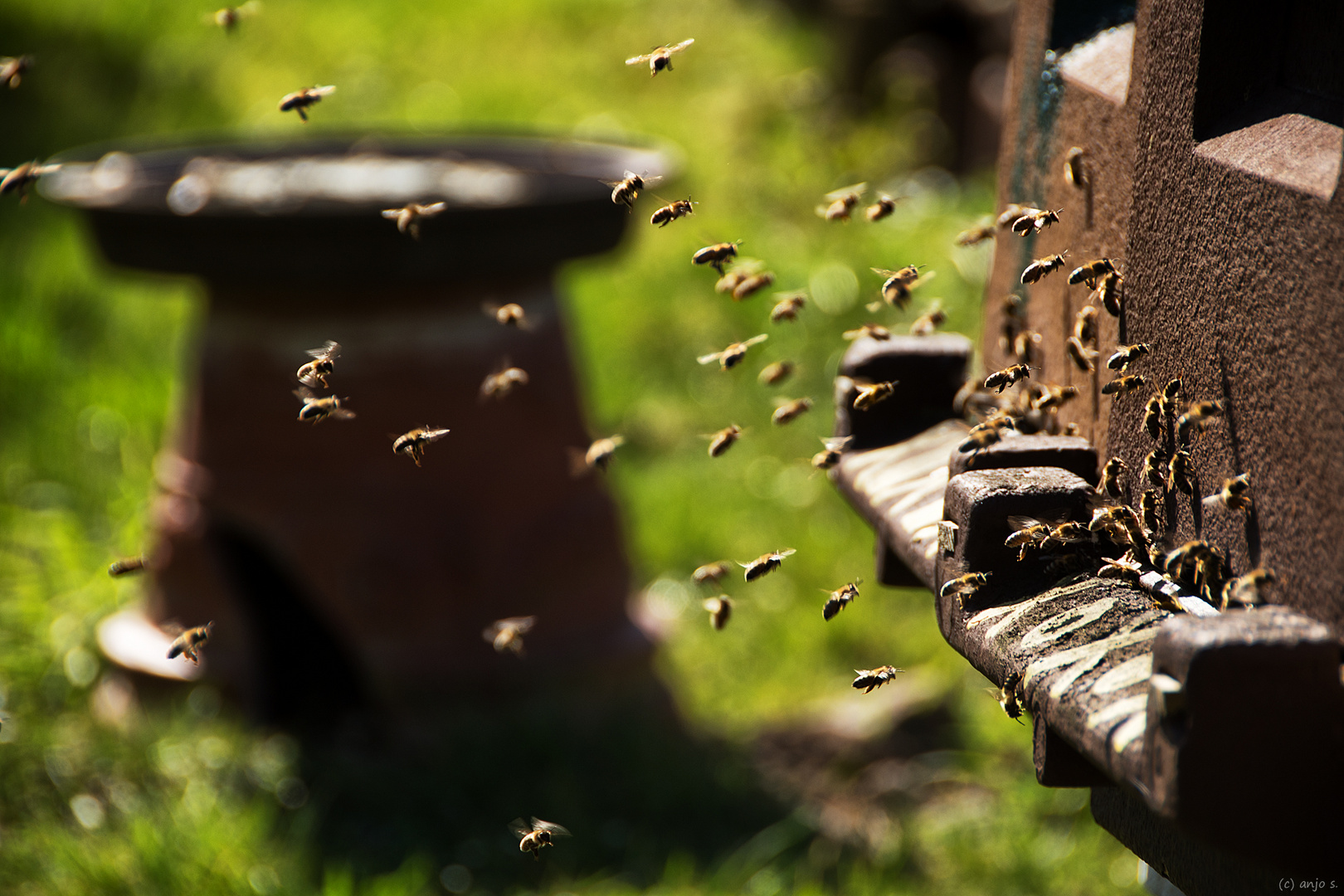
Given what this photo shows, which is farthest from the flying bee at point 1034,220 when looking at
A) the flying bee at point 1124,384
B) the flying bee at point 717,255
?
the flying bee at point 717,255

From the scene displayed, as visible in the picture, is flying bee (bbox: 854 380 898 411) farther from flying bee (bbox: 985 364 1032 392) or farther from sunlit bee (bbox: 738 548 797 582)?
sunlit bee (bbox: 738 548 797 582)

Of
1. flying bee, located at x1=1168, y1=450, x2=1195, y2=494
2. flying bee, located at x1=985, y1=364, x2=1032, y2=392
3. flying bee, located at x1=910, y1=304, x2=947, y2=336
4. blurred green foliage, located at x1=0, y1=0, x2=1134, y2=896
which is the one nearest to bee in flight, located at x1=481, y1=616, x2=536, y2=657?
blurred green foliage, located at x1=0, y1=0, x2=1134, y2=896

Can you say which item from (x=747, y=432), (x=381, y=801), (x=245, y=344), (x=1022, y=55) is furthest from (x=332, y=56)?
(x=1022, y=55)

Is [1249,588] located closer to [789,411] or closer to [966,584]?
[966,584]

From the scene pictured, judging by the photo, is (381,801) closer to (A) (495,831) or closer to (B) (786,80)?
(A) (495,831)

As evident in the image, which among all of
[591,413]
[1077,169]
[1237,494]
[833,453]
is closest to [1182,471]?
[1237,494]

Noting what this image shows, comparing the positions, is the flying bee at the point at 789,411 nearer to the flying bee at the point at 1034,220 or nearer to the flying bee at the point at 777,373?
the flying bee at the point at 777,373
